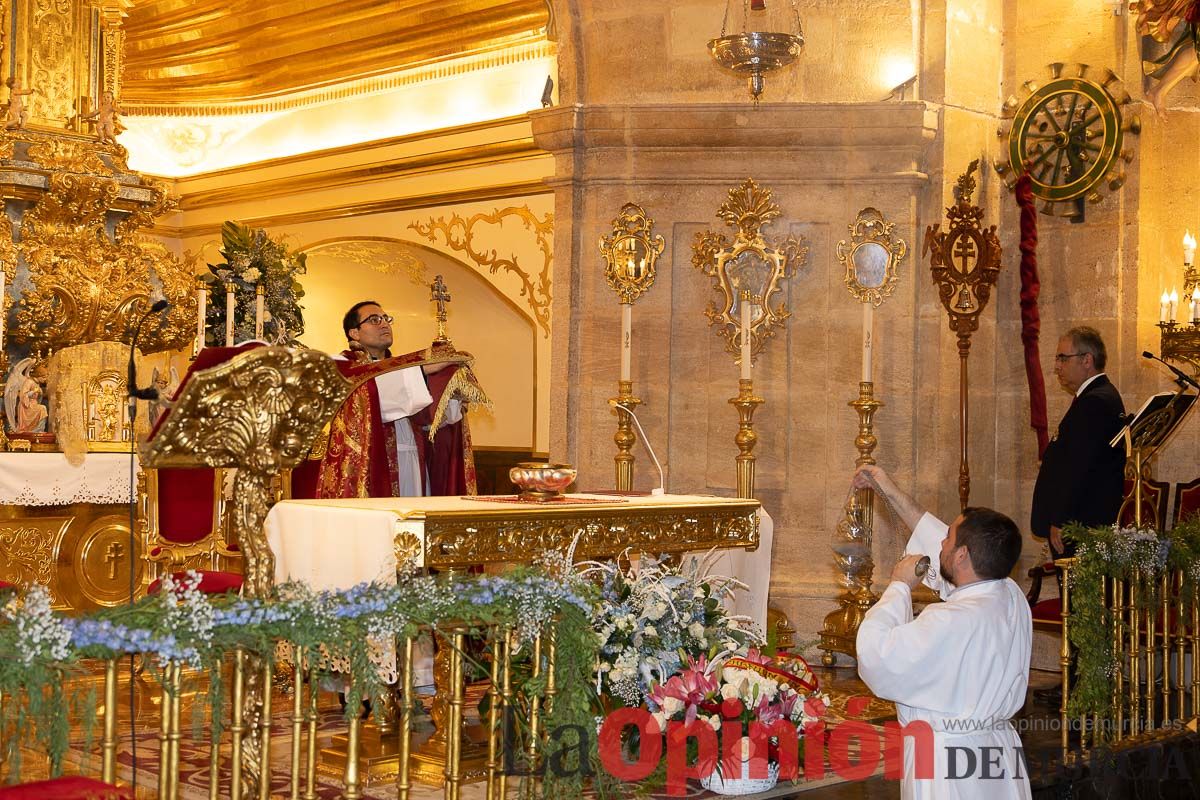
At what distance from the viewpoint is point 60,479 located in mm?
7199

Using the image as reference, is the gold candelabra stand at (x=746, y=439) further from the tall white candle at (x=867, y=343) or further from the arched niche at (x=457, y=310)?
the arched niche at (x=457, y=310)

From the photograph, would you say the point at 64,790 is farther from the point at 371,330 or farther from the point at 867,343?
the point at 867,343

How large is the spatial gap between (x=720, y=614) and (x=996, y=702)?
1.80 m

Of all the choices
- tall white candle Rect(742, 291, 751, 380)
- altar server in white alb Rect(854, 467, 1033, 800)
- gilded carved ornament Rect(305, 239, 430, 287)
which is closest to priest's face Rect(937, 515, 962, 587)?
altar server in white alb Rect(854, 467, 1033, 800)

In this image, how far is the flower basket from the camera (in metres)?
5.05

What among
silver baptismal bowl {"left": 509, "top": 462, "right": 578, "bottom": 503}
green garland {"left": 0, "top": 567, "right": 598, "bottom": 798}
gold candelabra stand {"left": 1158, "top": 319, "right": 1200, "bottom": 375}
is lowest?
green garland {"left": 0, "top": 567, "right": 598, "bottom": 798}

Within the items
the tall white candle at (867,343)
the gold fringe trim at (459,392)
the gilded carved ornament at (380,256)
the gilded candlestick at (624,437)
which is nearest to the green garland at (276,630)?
the gold fringe trim at (459,392)

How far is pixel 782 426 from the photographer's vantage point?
8.23 metres

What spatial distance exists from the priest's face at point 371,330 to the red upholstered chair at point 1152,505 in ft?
11.3

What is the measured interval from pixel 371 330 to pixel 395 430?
17.3 inches

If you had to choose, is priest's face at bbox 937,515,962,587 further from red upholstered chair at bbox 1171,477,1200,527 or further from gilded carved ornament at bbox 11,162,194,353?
gilded carved ornament at bbox 11,162,194,353

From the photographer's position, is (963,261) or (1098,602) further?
(963,261)

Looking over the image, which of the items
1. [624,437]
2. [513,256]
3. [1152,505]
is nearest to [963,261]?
[1152,505]

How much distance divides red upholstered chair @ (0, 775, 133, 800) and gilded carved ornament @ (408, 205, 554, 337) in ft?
23.9
